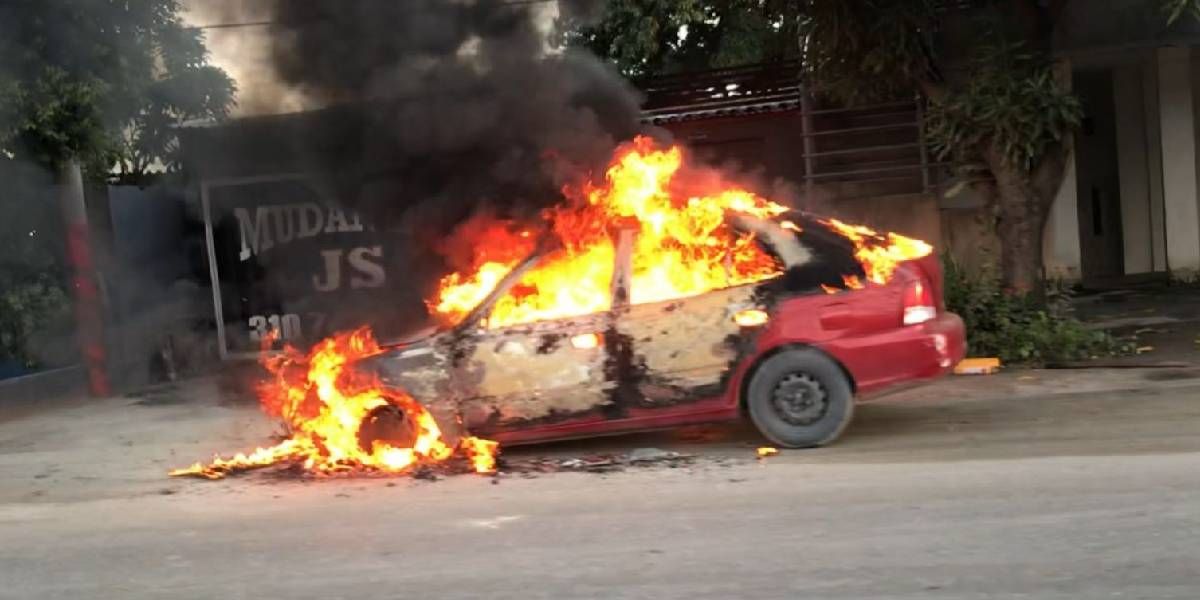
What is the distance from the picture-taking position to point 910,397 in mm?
8602

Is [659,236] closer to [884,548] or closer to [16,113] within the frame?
[884,548]

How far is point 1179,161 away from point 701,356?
11.4m

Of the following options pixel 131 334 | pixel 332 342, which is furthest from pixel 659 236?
pixel 131 334

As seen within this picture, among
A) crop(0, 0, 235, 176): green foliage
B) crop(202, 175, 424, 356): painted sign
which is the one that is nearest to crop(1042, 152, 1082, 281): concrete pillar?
crop(202, 175, 424, 356): painted sign

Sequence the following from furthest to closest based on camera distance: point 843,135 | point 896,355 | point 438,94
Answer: point 843,135, point 438,94, point 896,355

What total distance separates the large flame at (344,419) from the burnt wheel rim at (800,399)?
1831 mm

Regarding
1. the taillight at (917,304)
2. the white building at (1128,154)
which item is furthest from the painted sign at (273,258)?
the white building at (1128,154)

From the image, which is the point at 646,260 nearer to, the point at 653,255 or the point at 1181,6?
the point at 653,255

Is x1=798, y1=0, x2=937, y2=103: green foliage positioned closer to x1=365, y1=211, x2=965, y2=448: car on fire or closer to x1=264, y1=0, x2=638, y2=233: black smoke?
x1=264, y1=0, x2=638, y2=233: black smoke

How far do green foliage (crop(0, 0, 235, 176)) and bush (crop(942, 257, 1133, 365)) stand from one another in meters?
7.39

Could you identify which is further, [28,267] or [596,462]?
[28,267]

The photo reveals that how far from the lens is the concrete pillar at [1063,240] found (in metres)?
14.5

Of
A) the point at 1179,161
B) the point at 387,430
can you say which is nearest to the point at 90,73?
the point at 387,430

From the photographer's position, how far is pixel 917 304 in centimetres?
663
